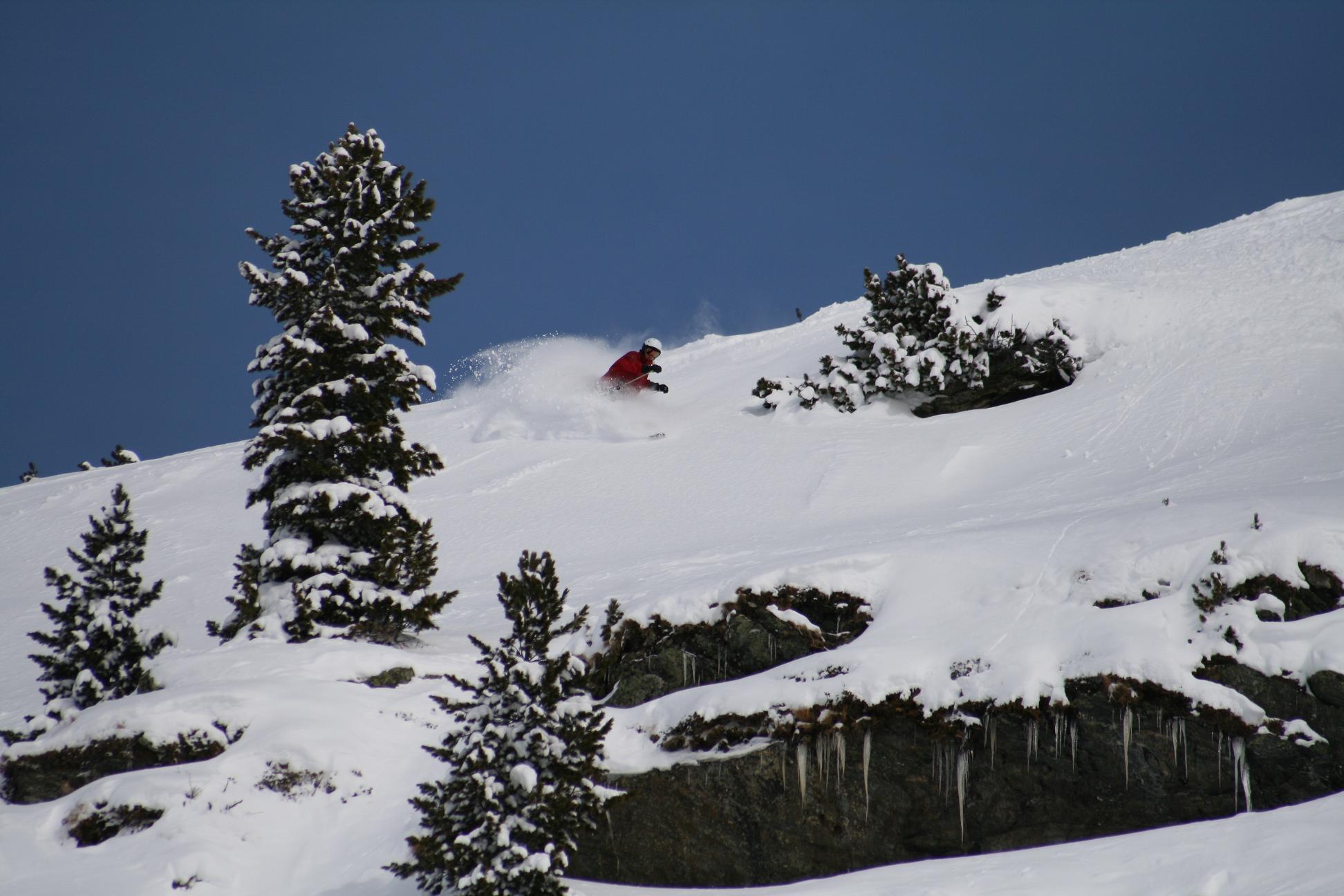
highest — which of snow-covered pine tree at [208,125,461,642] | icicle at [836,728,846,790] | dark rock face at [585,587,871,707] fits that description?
snow-covered pine tree at [208,125,461,642]

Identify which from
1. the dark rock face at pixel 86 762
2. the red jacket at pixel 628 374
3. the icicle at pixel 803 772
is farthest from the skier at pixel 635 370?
the icicle at pixel 803 772

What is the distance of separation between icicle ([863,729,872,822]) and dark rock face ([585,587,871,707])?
147 centimetres

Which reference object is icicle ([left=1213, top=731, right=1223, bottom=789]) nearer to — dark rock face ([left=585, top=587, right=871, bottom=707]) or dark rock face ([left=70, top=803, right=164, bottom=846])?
dark rock face ([left=585, top=587, right=871, bottom=707])

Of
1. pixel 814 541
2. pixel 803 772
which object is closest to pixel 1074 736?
pixel 803 772

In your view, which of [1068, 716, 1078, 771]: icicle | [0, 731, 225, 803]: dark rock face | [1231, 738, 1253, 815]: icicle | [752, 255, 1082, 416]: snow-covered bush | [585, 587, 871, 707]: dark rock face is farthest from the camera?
[752, 255, 1082, 416]: snow-covered bush

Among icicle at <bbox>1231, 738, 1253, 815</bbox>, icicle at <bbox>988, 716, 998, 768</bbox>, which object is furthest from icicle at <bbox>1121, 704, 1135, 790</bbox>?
icicle at <bbox>988, 716, 998, 768</bbox>

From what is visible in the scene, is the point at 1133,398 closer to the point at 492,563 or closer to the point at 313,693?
the point at 492,563

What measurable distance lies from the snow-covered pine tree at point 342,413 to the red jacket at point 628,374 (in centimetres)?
942

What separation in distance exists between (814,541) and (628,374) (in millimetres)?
11964

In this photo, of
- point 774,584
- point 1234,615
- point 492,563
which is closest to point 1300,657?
point 1234,615

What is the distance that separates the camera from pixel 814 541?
12.5 metres

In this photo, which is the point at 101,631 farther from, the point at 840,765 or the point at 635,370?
the point at 635,370

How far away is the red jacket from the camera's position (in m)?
23.4

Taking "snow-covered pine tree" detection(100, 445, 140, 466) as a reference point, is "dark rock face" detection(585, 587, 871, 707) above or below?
below
